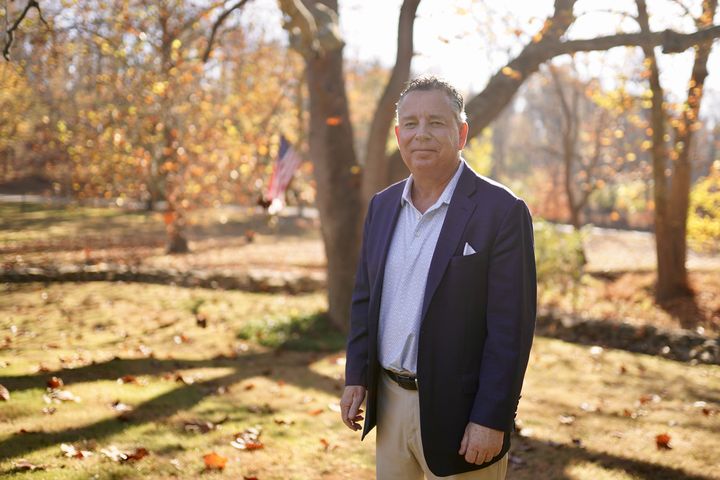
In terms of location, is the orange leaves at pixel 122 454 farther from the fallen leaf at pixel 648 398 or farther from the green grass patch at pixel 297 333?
the fallen leaf at pixel 648 398

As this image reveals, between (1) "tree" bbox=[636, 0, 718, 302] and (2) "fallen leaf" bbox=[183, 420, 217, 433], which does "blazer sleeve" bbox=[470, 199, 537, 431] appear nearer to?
(2) "fallen leaf" bbox=[183, 420, 217, 433]

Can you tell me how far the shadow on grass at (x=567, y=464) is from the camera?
466 centimetres

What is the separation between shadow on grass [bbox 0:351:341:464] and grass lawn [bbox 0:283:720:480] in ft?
0.06

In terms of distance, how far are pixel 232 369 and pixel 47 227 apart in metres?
19.3

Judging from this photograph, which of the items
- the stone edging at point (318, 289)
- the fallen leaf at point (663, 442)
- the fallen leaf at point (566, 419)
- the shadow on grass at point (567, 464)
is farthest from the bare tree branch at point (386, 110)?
the fallen leaf at point (663, 442)

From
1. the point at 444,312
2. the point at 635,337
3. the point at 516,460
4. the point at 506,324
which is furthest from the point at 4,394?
the point at 635,337

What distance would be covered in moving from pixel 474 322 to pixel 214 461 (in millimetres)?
2830

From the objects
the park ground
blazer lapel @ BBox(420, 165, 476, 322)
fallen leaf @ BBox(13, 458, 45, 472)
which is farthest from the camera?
the park ground

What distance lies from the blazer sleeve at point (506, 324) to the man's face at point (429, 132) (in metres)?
0.36

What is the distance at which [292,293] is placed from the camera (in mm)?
12078

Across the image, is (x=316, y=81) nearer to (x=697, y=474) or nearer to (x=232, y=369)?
(x=232, y=369)

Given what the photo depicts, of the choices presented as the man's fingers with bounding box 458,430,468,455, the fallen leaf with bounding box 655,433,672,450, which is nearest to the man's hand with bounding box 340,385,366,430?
the man's fingers with bounding box 458,430,468,455

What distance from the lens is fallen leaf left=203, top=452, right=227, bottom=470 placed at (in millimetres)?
4441

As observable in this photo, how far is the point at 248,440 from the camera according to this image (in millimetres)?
5047
